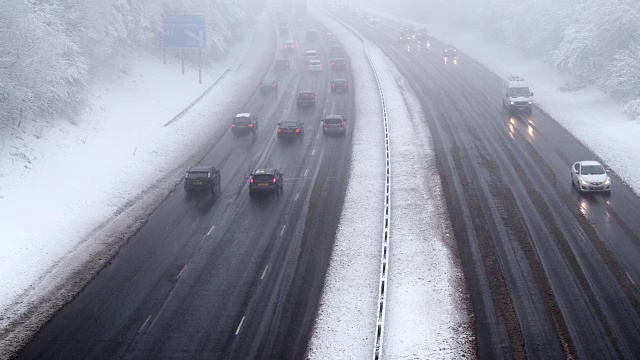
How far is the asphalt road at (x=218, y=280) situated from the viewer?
23109mm

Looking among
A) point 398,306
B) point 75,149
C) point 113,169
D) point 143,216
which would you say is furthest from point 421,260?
point 75,149

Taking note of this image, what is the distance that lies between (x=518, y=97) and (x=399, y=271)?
1313 inches

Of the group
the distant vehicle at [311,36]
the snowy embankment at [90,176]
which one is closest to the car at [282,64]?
the snowy embankment at [90,176]

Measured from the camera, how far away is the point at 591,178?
36750 millimetres

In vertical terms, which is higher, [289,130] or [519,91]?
[519,91]

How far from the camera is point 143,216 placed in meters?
35.9

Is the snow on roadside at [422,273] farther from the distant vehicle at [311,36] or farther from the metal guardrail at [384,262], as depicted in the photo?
the distant vehicle at [311,36]

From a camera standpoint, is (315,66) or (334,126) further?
(315,66)

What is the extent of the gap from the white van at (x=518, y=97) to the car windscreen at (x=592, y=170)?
2015cm

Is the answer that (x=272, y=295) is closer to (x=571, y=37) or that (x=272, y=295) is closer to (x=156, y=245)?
(x=156, y=245)

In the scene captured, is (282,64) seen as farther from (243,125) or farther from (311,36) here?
(243,125)

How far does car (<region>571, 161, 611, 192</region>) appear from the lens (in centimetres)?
3659

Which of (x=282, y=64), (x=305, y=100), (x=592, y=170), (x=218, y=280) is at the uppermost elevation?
(x=282, y=64)

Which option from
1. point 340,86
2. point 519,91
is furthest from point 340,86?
point 519,91
